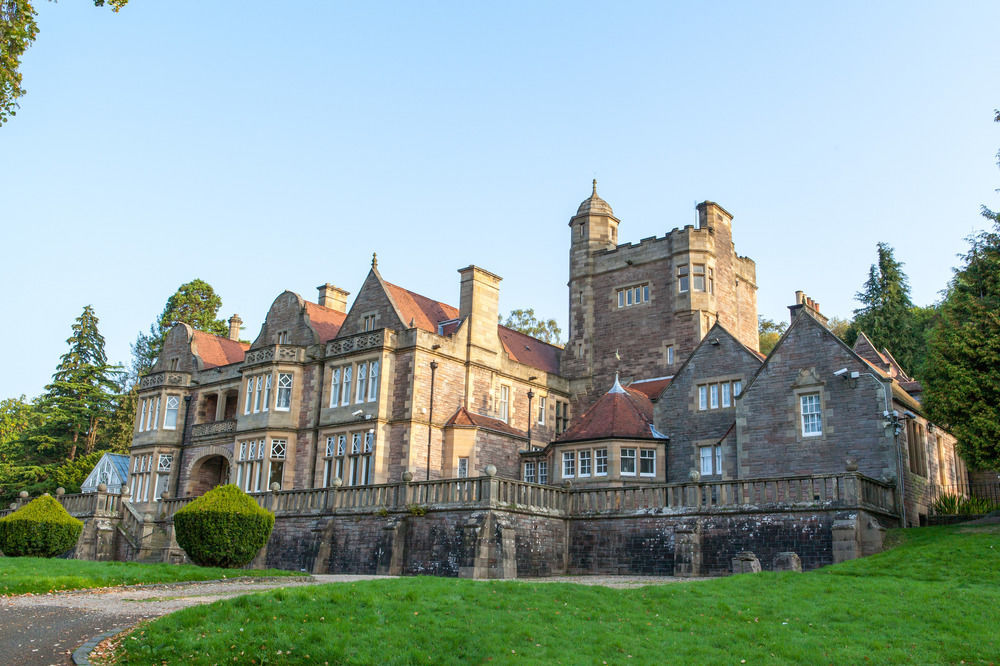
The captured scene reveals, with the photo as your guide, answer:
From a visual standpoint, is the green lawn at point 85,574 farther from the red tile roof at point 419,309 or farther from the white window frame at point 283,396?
the red tile roof at point 419,309

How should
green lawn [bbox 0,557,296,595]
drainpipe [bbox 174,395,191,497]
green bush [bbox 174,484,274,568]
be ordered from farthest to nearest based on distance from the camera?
drainpipe [bbox 174,395,191,497] < green bush [bbox 174,484,274,568] < green lawn [bbox 0,557,296,595]

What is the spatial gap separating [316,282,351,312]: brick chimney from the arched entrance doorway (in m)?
9.79

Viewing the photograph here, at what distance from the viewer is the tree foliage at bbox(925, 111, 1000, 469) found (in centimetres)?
2408

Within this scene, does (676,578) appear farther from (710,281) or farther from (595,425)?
(710,281)

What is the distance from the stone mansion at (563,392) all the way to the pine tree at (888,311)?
564 inches

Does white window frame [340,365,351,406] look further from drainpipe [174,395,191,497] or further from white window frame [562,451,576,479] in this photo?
drainpipe [174,395,191,497]

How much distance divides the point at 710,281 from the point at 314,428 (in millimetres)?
19752

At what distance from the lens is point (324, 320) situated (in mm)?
43875

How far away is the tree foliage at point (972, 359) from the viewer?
24.1 metres

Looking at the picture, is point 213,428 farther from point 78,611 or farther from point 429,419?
point 78,611

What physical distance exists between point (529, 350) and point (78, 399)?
35.0 m

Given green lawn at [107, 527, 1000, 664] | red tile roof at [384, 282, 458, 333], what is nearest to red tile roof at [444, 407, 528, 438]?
red tile roof at [384, 282, 458, 333]

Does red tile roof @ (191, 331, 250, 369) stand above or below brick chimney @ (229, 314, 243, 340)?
below

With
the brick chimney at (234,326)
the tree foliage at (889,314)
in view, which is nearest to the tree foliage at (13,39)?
the brick chimney at (234,326)
